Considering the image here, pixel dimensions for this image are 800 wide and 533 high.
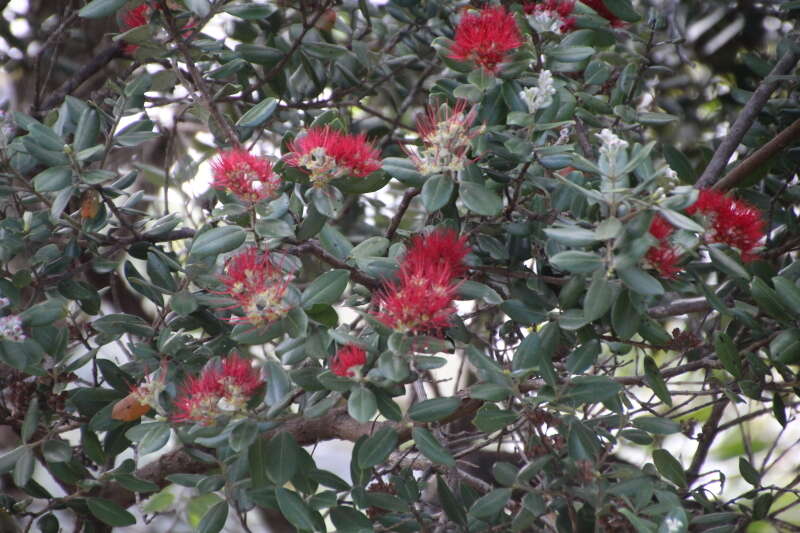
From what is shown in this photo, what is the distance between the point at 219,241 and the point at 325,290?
16 centimetres

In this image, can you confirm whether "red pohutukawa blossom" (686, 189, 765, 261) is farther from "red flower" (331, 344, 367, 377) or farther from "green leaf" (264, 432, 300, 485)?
"green leaf" (264, 432, 300, 485)

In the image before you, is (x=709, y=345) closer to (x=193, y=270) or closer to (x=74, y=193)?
(x=193, y=270)

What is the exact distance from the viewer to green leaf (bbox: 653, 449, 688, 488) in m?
1.31

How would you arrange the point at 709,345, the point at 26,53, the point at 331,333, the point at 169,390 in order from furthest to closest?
the point at 26,53 → the point at 709,345 → the point at 169,390 → the point at 331,333

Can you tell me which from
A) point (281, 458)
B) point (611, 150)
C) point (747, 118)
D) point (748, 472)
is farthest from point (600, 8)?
point (281, 458)

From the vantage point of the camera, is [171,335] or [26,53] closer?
[171,335]

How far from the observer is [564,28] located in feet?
4.85

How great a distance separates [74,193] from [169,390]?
32 centimetres

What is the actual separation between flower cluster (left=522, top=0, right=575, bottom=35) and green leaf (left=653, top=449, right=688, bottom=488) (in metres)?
0.68

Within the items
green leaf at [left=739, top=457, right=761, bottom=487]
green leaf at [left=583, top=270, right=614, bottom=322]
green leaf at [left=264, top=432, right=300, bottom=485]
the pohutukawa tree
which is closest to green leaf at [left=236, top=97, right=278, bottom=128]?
the pohutukawa tree

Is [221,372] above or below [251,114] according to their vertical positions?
below

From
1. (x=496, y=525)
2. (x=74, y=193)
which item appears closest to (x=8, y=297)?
(x=74, y=193)

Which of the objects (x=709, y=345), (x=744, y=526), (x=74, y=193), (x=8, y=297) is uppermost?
(x=74, y=193)

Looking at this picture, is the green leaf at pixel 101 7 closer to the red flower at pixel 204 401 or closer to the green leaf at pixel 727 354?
the red flower at pixel 204 401
